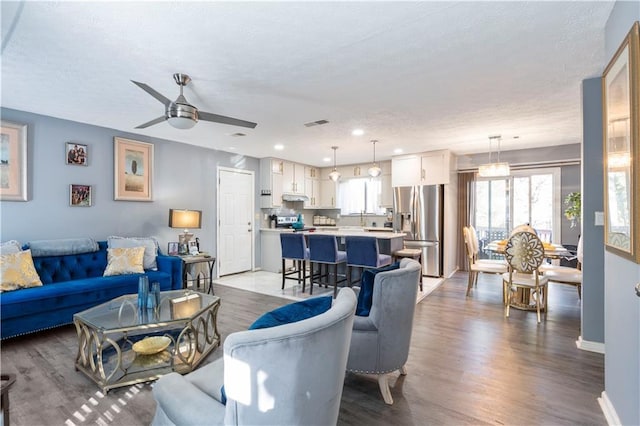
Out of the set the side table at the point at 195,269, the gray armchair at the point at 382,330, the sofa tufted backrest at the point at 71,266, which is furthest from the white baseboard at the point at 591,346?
the sofa tufted backrest at the point at 71,266

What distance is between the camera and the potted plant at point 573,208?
533 centimetres

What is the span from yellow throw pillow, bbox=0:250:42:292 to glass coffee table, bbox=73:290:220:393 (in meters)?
1.15

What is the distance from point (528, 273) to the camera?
3795mm

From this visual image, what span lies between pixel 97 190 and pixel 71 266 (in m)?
1.13

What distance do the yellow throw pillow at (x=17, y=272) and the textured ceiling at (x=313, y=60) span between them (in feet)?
5.52

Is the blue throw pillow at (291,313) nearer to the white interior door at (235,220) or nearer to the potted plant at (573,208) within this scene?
the white interior door at (235,220)

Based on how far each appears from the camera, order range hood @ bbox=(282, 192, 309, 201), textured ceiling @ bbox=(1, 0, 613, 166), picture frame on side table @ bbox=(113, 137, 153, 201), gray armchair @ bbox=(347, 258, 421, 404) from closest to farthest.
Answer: textured ceiling @ bbox=(1, 0, 613, 166)
gray armchair @ bbox=(347, 258, 421, 404)
picture frame on side table @ bbox=(113, 137, 153, 201)
range hood @ bbox=(282, 192, 309, 201)

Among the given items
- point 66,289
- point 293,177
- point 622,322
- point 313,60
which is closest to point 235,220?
point 293,177

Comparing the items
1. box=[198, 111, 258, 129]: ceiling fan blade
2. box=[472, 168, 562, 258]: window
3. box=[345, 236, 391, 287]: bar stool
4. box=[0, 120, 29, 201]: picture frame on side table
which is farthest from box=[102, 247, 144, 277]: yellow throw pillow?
box=[472, 168, 562, 258]: window

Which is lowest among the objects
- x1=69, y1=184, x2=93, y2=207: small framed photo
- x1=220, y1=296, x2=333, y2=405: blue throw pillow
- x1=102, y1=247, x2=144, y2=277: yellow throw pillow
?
x1=102, y1=247, x2=144, y2=277: yellow throw pillow

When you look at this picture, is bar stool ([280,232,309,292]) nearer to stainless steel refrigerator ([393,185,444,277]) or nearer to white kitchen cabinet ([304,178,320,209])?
stainless steel refrigerator ([393,185,444,277])

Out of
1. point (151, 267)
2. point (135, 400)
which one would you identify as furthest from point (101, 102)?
point (135, 400)

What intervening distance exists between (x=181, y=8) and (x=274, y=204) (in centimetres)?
510

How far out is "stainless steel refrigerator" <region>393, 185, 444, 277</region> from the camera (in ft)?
19.6
